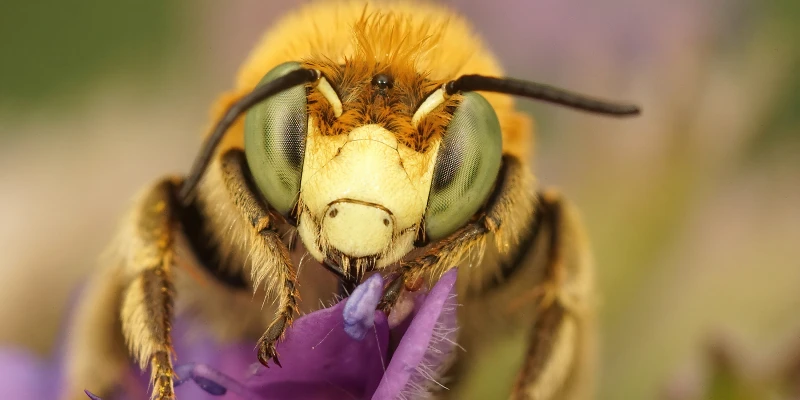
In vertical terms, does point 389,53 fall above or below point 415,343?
above

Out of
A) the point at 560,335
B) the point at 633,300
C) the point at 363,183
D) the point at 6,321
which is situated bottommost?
the point at 6,321

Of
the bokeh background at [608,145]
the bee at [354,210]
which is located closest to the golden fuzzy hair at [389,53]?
the bee at [354,210]

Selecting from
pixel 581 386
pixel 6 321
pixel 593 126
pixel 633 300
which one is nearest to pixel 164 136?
pixel 6 321

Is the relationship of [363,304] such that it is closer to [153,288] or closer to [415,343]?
[415,343]

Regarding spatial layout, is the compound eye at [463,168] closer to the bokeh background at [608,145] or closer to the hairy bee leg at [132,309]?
the hairy bee leg at [132,309]

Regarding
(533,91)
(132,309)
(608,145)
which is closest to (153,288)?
(132,309)

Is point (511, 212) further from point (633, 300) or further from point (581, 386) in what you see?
point (633, 300)
